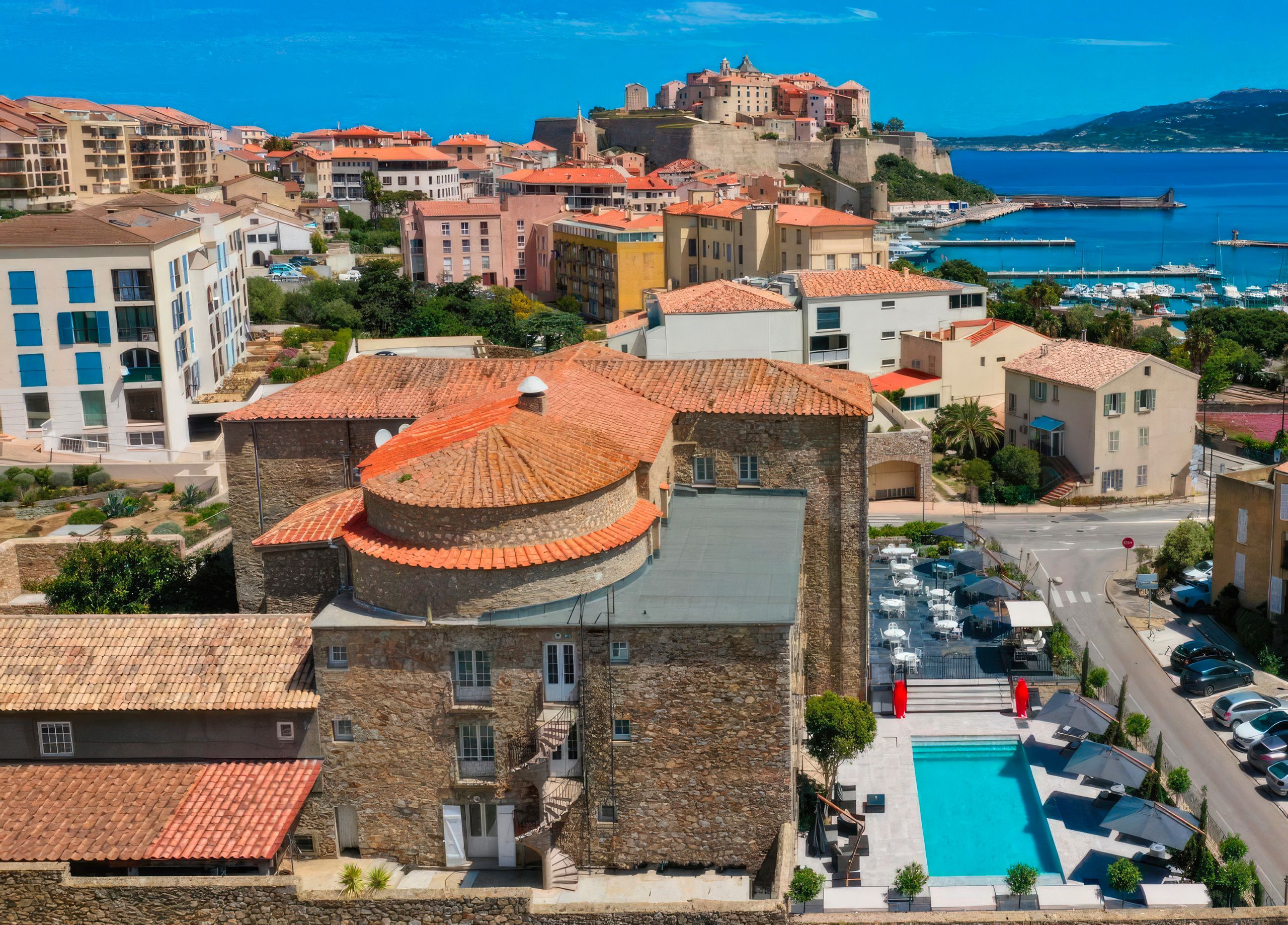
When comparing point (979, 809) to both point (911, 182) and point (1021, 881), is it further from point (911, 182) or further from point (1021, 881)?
point (911, 182)

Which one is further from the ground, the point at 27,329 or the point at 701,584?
the point at 27,329

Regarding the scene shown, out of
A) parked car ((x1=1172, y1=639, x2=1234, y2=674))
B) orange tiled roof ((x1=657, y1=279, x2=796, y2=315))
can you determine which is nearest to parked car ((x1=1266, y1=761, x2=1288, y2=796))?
parked car ((x1=1172, y1=639, x2=1234, y2=674))

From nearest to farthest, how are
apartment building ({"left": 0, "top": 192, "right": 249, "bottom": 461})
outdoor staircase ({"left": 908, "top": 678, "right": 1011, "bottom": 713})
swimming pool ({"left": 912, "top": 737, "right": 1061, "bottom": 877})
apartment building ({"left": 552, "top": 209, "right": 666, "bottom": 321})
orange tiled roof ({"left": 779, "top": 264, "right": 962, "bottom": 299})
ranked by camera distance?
swimming pool ({"left": 912, "top": 737, "right": 1061, "bottom": 877}) → outdoor staircase ({"left": 908, "top": 678, "right": 1011, "bottom": 713}) → apartment building ({"left": 0, "top": 192, "right": 249, "bottom": 461}) → orange tiled roof ({"left": 779, "top": 264, "right": 962, "bottom": 299}) → apartment building ({"left": 552, "top": 209, "right": 666, "bottom": 321})

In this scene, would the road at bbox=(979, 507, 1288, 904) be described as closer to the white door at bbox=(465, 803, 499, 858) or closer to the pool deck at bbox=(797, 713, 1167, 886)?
the pool deck at bbox=(797, 713, 1167, 886)

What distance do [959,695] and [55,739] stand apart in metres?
18.4

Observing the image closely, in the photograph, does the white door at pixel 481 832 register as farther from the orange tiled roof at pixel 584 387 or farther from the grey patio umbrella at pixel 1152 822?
the grey patio umbrella at pixel 1152 822

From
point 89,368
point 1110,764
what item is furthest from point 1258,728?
point 89,368

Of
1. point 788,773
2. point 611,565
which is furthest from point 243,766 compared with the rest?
point 788,773

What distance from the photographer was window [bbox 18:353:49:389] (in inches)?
1743

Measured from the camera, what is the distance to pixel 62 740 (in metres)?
20.3

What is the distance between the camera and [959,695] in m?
28.0

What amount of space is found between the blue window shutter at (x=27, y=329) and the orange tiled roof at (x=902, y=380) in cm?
3186

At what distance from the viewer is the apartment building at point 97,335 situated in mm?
43594

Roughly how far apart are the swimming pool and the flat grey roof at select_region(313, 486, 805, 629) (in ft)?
18.9
